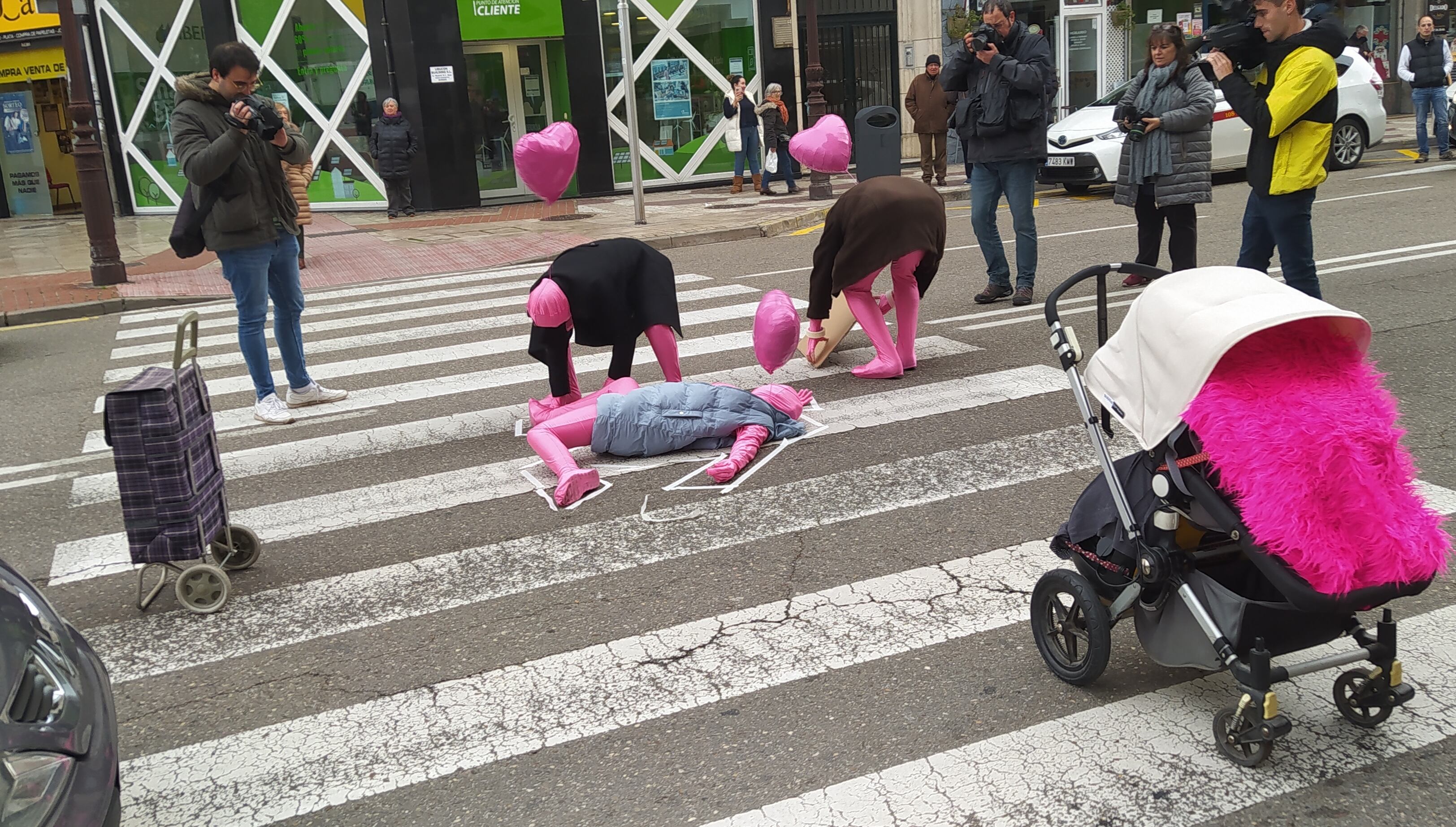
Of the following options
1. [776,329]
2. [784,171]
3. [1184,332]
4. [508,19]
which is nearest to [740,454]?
[776,329]

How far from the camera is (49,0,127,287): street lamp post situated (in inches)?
505

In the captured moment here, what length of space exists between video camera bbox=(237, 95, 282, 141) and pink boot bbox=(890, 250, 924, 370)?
3.62 m

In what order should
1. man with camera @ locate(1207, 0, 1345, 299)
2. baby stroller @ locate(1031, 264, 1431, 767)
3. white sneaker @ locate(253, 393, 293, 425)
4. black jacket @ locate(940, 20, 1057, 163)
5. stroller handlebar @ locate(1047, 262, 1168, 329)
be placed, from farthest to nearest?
black jacket @ locate(940, 20, 1057, 163) → white sneaker @ locate(253, 393, 293, 425) → man with camera @ locate(1207, 0, 1345, 299) → stroller handlebar @ locate(1047, 262, 1168, 329) → baby stroller @ locate(1031, 264, 1431, 767)

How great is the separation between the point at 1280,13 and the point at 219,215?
5.88 metres

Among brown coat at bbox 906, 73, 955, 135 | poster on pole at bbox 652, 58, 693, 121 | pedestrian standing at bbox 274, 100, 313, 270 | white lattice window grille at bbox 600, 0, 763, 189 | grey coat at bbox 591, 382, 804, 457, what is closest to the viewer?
grey coat at bbox 591, 382, 804, 457

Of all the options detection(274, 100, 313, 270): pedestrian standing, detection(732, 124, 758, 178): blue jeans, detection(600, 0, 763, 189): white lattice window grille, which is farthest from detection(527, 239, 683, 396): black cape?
detection(600, 0, 763, 189): white lattice window grille

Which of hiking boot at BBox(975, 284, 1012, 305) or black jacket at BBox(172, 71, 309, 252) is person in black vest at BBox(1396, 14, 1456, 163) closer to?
hiking boot at BBox(975, 284, 1012, 305)

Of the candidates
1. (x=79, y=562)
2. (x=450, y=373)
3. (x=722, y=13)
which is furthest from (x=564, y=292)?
(x=722, y=13)

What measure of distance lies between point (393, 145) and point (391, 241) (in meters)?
2.46

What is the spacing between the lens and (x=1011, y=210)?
359 inches

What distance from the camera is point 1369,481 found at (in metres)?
2.85

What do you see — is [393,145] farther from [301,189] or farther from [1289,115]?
[1289,115]

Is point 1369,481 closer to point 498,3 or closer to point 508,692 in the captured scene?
point 508,692

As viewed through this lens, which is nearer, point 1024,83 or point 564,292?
point 564,292
